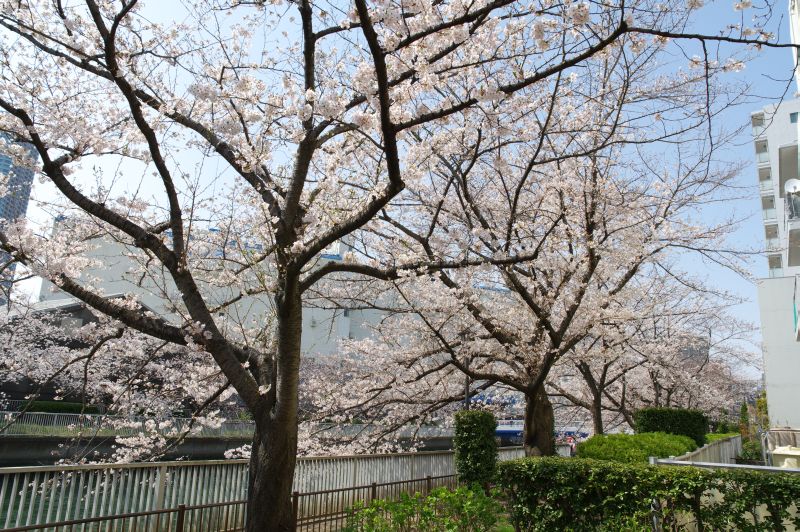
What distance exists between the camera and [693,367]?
25.7 m

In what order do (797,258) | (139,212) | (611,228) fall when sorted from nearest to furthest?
1. (139,212)
2. (611,228)
3. (797,258)

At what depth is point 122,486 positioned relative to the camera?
6219 mm

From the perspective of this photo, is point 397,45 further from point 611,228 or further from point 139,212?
point 611,228

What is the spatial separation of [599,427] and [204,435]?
49.9 feet

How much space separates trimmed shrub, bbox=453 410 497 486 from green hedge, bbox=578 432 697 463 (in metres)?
2.04

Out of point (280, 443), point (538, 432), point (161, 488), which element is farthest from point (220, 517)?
point (538, 432)

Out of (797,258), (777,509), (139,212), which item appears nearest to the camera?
(777,509)

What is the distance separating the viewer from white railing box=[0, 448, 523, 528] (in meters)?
5.39

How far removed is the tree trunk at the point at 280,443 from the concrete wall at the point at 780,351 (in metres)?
28.0

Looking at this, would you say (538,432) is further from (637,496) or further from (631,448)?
(637,496)

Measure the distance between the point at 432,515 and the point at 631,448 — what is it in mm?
7121

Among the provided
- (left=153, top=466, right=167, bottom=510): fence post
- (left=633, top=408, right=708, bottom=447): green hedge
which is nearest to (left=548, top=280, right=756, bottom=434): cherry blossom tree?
(left=633, top=408, right=708, bottom=447): green hedge

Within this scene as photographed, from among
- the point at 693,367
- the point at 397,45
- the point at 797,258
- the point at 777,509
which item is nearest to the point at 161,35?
the point at 397,45

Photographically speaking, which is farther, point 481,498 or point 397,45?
point 481,498
